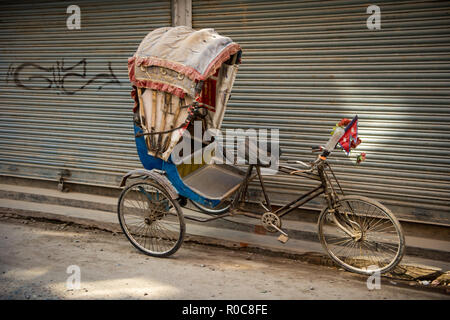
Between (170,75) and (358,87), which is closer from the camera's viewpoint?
(170,75)

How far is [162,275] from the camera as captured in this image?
441cm

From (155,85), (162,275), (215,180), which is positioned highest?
(155,85)

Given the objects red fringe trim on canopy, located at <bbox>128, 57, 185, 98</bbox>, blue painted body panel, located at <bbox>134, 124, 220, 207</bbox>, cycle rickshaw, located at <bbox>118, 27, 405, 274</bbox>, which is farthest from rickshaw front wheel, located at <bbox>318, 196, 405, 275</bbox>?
red fringe trim on canopy, located at <bbox>128, 57, 185, 98</bbox>

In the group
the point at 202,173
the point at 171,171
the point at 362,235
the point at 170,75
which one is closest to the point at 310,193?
the point at 362,235

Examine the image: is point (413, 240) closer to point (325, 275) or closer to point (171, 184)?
point (325, 275)

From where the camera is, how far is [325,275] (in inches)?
176

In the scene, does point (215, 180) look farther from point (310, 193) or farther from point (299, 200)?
point (310, 193)

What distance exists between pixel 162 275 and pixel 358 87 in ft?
10.6

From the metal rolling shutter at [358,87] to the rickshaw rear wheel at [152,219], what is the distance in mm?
1646

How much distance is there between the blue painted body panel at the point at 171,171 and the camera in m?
4.82

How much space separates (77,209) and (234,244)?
2.78m

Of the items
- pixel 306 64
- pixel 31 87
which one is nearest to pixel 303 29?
pixel 306 64

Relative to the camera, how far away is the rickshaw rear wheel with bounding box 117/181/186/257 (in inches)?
190
